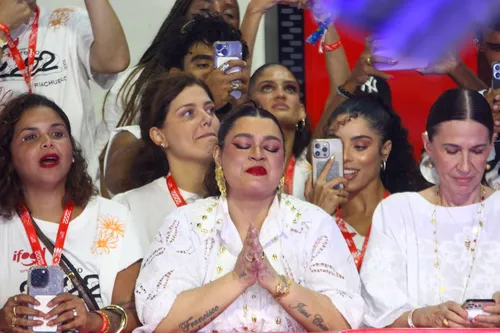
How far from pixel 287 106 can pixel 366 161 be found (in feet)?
1.29

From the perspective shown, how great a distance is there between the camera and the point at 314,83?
503 cm

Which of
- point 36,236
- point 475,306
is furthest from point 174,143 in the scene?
point 475,306

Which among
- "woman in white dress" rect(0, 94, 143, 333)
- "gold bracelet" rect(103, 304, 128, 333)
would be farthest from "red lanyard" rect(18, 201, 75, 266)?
"gold bracelet" rect(103, 304, 128, 333)

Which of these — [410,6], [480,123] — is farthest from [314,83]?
[480,123]

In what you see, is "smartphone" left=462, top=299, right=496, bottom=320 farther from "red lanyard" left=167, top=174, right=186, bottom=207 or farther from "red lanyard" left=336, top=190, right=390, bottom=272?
"red lanyard" left=167, top=174, right=186, bottom=207

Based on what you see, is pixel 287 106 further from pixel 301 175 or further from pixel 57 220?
pixel 57 220

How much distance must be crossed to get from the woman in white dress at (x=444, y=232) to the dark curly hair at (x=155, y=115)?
83 centimetres

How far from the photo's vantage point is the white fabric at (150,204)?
3.75 m

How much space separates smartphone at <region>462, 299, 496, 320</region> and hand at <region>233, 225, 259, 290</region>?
58 centimetres

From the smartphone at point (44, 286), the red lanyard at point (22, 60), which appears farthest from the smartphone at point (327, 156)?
the smartphone at point (44, 286)

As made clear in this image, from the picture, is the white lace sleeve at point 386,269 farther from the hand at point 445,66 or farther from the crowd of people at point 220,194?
the hand at point 445,66

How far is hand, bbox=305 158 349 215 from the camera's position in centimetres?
385

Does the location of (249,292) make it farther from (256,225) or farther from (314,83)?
(314,83)

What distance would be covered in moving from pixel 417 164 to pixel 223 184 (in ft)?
3.48
